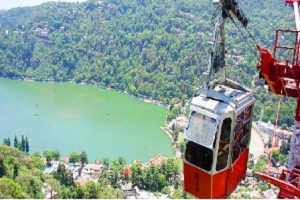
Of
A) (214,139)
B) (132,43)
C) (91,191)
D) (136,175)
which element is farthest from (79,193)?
(132,43)

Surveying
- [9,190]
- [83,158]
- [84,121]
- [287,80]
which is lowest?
[84,121]

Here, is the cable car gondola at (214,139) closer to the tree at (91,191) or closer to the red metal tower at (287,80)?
the red metal tower at (287,80)

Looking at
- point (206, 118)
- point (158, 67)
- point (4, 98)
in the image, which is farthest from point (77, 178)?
point (158, 67)

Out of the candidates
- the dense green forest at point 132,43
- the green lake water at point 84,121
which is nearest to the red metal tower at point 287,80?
the green lake water at point 84,121

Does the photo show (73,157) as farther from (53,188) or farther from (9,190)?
→ (9,190)

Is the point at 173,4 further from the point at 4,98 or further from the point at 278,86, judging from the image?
the point at 278,86

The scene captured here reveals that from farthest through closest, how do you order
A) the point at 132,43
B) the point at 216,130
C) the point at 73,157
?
1. the point at 132,43
2. the point at 73,157
3. the point at 216,130
